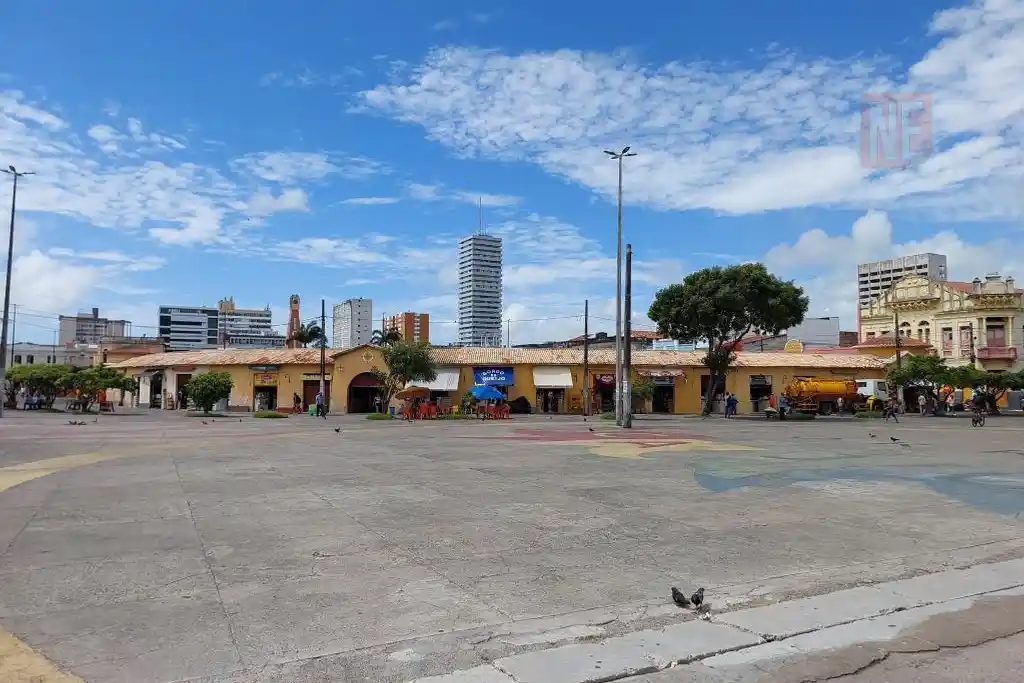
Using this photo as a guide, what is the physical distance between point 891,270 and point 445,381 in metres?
135

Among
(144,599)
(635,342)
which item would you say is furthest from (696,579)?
(635,342)

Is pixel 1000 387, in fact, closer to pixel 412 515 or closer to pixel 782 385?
pixel 782 385

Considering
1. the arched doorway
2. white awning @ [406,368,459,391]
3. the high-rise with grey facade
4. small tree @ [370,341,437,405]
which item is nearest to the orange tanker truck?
white awning @ [406,368,459,391]

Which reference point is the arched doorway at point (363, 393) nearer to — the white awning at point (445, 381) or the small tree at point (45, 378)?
the white awning at point (445, 381)

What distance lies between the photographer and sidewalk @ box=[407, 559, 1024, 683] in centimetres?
507

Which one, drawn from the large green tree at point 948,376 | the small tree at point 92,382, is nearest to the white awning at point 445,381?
the small tree at point 92,382

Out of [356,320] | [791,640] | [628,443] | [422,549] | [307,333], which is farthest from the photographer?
[356,320]

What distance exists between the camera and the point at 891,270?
521ft

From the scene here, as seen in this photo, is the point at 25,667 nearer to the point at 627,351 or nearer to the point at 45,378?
the point at 627,351

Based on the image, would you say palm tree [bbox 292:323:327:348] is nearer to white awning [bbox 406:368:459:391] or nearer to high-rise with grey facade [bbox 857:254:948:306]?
white awning [bbox 406:368:459:391]

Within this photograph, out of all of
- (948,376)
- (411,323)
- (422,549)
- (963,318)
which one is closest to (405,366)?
(948,376)

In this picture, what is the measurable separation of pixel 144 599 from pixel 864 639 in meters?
5.92

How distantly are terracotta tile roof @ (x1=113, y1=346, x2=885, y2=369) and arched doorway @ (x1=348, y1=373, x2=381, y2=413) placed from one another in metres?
2.39

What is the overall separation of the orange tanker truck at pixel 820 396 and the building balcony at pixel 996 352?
1642 cm
